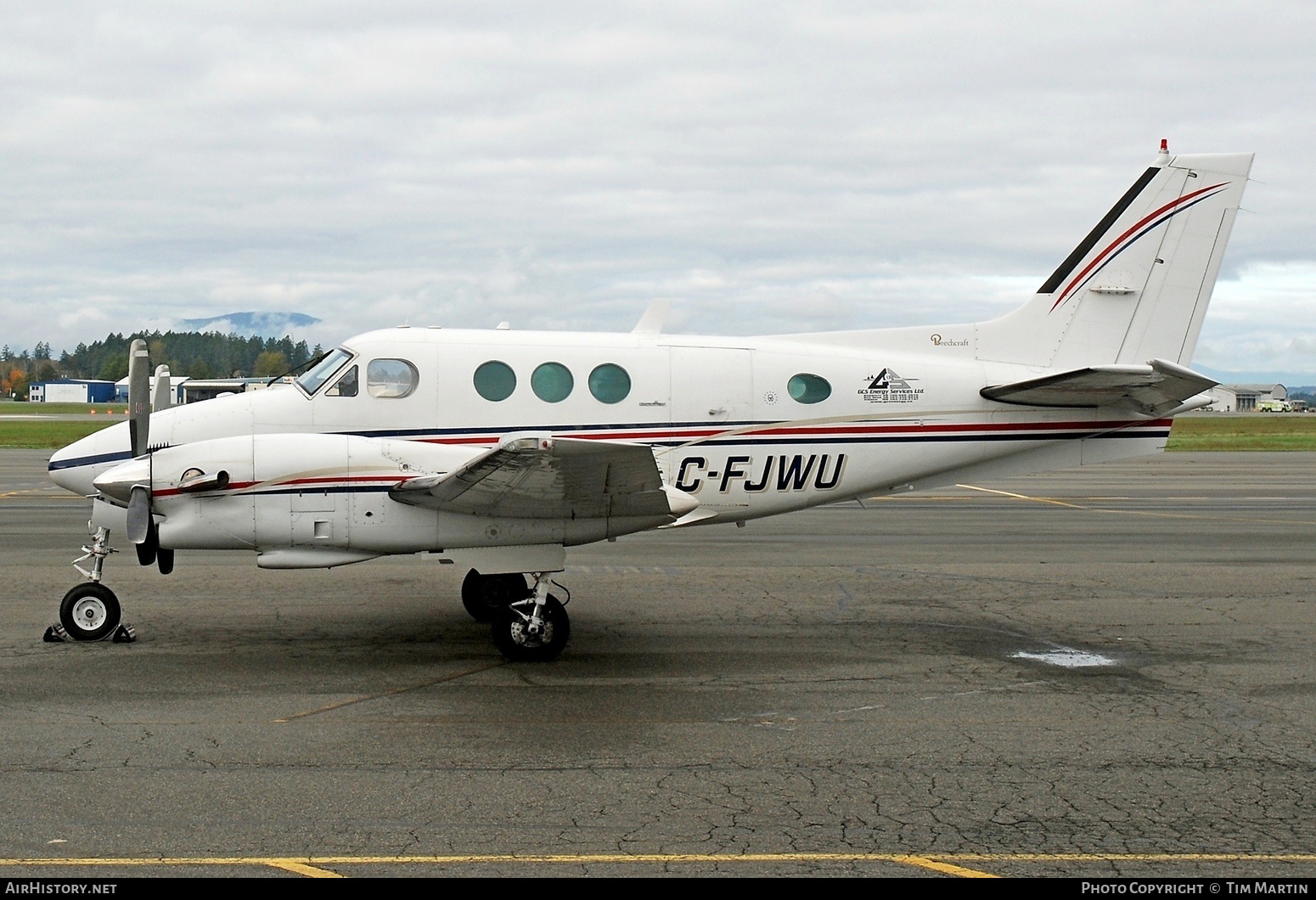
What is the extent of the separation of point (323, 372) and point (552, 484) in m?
2.71

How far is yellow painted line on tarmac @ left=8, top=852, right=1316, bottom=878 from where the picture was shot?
5.53 metres

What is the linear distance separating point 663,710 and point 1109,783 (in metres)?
3.13

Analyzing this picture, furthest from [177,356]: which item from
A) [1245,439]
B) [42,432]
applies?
[1245,439]

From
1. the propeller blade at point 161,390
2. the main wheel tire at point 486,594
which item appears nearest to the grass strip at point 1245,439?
the main wheel tire at point 486,594

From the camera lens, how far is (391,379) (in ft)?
34.8

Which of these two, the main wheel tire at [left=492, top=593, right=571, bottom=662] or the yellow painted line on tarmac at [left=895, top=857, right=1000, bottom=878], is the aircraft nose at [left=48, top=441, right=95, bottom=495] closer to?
the main wheel tire at [left=492, top=593, right=571, bottom=662]

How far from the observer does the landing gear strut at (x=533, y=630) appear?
9.98 metres

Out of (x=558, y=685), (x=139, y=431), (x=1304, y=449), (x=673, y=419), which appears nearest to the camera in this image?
(x=558, y=685)

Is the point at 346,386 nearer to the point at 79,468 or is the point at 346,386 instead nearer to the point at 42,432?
the point at 79,468

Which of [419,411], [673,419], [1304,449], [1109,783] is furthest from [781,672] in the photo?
[1304,449]

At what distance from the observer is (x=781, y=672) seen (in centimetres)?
983

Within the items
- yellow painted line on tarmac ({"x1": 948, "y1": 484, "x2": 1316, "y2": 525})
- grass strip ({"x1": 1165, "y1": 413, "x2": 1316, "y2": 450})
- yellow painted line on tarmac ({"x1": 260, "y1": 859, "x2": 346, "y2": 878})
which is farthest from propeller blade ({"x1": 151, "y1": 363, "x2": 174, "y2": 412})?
grass strip ({"x1": 1165, "y1": 413, "x2": 1316, "y2": 450})
